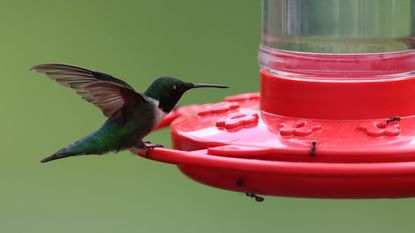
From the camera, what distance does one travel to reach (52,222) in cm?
666

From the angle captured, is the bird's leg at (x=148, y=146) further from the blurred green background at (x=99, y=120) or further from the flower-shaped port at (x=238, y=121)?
the blurred green background at (x=99, y=120)

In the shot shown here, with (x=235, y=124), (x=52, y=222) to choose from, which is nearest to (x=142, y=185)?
(x=52, y=222)

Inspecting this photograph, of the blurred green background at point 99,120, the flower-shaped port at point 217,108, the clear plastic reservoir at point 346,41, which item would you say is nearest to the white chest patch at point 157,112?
the flower-shaped port at point 217,108

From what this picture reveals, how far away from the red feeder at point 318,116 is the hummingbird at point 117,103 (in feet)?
0.32

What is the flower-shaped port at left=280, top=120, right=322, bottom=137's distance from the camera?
304 centimetres

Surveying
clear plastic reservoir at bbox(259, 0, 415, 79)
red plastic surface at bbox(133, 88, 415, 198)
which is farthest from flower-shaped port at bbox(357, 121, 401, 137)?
clear plastic reservoir at bbox(259, 0, 415, 79)

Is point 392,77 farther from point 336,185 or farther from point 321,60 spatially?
point 336,185

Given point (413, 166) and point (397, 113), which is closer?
point (413, 166)

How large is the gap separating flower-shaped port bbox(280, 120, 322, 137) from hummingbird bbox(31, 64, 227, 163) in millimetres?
273

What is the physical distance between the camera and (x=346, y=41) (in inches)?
135

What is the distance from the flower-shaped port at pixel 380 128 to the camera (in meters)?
2.99

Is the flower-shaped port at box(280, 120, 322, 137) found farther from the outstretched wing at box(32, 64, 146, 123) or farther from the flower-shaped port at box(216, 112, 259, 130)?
the outstretched wing at box(32, 64, 146, 123)

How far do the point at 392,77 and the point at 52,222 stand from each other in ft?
12.6

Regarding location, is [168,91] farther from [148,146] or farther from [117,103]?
[148,146]
